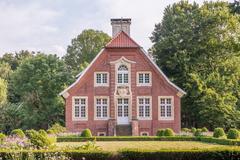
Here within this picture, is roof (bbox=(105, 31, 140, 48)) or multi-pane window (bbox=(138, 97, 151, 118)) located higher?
roof (bbox=(105, 31, 140, 48))

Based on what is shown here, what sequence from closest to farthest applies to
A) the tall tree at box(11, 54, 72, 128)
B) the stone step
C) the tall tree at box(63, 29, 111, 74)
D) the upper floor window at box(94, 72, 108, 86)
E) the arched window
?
the stone step → the upper floor window at box(94, 72, 108, 86) → the arched window → the tall tree at box(11, 54, 72, 128) → the tall tree at box(63, 29, 111, 74)

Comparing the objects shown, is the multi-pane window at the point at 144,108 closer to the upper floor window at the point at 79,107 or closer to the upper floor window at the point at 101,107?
the upper floor window at the point at 101,107

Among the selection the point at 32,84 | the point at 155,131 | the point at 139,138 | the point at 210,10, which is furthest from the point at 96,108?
the point at 210,10

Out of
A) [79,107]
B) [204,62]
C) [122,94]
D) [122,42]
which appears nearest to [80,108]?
[79,107]

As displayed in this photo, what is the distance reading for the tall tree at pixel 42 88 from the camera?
5000cm

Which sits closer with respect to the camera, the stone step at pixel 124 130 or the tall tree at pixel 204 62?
the stone step at pixel 124 130

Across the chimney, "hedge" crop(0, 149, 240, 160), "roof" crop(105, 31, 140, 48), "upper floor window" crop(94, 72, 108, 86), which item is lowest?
"hedge" crop(0, 149, 240, 160)

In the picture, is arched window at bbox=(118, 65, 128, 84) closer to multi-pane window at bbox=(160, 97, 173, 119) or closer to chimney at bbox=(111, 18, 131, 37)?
multi-pane window at bbox=(160, 97, 173, 119)

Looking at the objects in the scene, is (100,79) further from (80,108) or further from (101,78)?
(80,108)

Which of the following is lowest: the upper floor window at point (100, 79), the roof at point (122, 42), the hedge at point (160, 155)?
the hedge at point (160, 155)

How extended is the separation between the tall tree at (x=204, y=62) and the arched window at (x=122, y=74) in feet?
18.7

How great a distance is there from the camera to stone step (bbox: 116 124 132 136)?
133 feet

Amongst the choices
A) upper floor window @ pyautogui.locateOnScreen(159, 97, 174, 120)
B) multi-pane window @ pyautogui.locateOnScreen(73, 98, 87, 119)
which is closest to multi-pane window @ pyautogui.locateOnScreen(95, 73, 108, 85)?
multi-pane window @ pyautogui.locateOnScreen(73, 98, 87, 119)

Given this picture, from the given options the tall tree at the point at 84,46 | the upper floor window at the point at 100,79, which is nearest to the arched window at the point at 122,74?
the upper floor window at the point at 100,79
